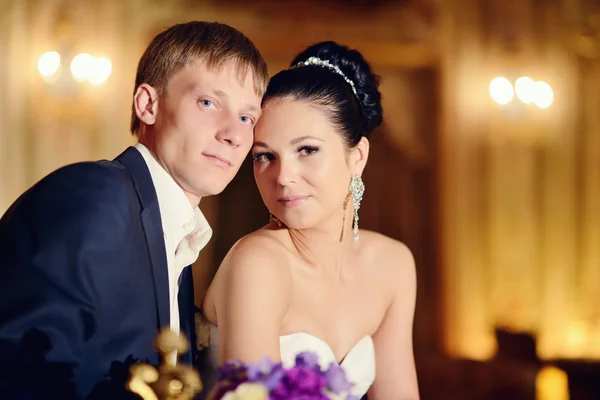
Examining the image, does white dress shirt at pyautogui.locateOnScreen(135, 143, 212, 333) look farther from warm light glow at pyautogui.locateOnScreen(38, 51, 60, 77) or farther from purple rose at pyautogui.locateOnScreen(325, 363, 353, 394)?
warm light glow at pyautogui.locateOnScreen(38, 51, 60, 77)

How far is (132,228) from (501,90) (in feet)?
16.4

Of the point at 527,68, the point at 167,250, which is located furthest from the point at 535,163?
the point at 167,250

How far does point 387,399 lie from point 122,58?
4155 mm

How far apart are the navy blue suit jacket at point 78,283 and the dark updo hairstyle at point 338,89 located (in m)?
0.56

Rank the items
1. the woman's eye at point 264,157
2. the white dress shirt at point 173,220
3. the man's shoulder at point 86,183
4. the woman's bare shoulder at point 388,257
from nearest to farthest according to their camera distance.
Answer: the man's shoulder at point 86,183, the white dress shirt at point 173,220, the woman's eye at point 264,157, the woman's bare shoulder at point 388,257

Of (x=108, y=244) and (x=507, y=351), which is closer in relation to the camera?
(x=108, y=244)

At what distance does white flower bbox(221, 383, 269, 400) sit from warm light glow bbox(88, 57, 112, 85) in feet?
15.4

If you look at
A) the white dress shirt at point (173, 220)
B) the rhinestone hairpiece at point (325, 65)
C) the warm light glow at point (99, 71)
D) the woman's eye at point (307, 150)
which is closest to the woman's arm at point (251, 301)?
the white dress shirt at point (173, 220)

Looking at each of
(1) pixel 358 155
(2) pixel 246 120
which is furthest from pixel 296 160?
(1) pixel 358 155

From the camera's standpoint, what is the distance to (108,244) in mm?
1414

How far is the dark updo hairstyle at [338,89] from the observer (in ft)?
6.23

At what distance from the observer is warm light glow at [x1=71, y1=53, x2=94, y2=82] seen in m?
5.31

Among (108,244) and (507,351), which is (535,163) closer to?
(507,351)

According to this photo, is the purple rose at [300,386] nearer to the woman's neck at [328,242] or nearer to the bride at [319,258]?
the bride at [319,258]
